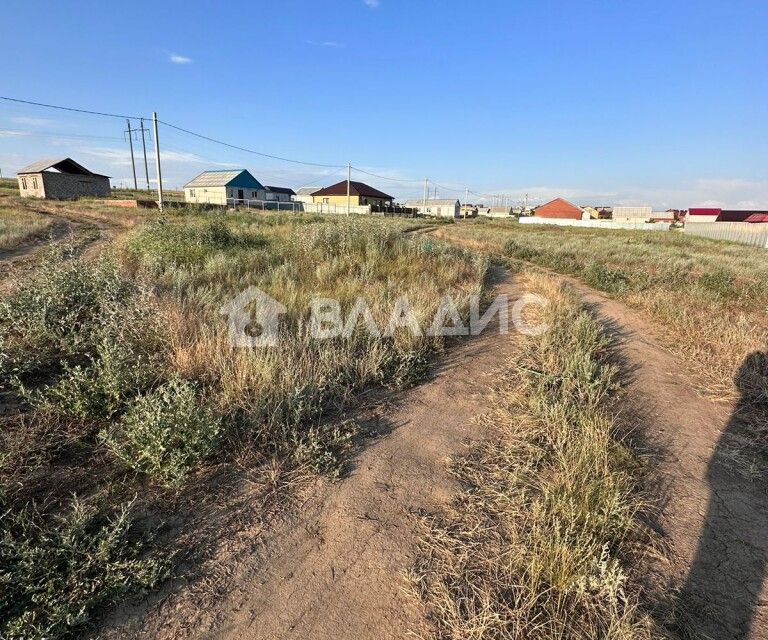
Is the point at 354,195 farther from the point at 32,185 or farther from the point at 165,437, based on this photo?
the point at 165,437

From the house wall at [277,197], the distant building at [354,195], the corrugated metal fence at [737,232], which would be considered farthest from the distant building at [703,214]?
the house wall at [277,197]

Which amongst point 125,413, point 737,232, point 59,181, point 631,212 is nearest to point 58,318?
point 125,413

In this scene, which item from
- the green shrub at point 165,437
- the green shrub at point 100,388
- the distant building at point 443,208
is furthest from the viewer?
the distant building at point 443,208

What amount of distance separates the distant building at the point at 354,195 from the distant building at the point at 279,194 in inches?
183

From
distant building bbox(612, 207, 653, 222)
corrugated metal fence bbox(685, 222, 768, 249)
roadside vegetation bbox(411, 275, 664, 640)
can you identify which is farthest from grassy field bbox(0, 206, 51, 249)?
distant building bbox(612, 207, 653, 222)

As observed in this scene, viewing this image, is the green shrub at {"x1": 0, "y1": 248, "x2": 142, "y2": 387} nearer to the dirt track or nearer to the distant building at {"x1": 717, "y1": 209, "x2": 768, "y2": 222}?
the dirt track

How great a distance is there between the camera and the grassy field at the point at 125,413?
1951 mm

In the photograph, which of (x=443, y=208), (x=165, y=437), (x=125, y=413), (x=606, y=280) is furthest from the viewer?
(x=443, y=208)

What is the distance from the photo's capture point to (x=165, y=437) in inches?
103

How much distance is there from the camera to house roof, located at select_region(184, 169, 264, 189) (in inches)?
2095

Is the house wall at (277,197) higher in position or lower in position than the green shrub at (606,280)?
higher

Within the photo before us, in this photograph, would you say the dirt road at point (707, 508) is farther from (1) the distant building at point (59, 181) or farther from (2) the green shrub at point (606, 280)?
(1) the distant building at point (59, 181)

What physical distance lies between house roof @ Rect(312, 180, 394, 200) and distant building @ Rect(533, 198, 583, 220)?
2996cm

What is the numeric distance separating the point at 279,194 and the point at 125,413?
68871 mm
